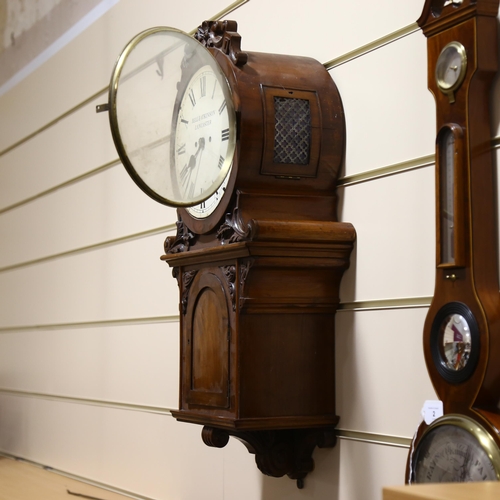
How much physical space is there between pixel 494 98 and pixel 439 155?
0.49 feet

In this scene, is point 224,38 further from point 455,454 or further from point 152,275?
point 152,275

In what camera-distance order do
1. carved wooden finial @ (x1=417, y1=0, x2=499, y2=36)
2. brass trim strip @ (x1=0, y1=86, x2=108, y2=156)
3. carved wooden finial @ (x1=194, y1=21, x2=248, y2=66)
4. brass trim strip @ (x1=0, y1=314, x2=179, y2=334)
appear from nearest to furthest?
carved wooden finial @ (x1=417, y1=0, x2=499, y2=36), carved wooden finial @ (x1=194, y1=21, x2=248, y2=66), brass trim strip @ (x1=0, y1=314, x2=179, y2=334), brass trim strip @ (x1=0, y1=86, x2=108, y2=156)

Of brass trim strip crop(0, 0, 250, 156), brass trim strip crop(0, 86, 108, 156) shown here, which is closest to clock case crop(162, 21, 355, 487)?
brass trim strip crop(0, 0, 250, 156)

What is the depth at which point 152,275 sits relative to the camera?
9.26 feet

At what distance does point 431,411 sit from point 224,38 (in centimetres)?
95

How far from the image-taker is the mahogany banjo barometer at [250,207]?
174 centimetres

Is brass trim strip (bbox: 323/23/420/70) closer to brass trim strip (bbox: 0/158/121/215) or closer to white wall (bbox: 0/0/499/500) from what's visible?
white wall (bbox: 0/0/499/500)

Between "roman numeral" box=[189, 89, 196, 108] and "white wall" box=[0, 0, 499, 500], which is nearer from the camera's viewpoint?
"white wall" box=[0, 0, 499, 500]

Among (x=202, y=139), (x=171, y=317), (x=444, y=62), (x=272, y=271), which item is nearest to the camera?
(x=444, y=62)

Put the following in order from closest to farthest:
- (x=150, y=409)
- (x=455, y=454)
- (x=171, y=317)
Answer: (x=455, y=454), (x=171, y=317), (x=150, y=409)

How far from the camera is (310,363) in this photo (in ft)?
6.02

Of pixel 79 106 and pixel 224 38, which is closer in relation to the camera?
pixel 224 38

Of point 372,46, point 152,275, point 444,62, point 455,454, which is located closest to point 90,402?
point 152,275

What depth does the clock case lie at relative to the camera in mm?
1749
